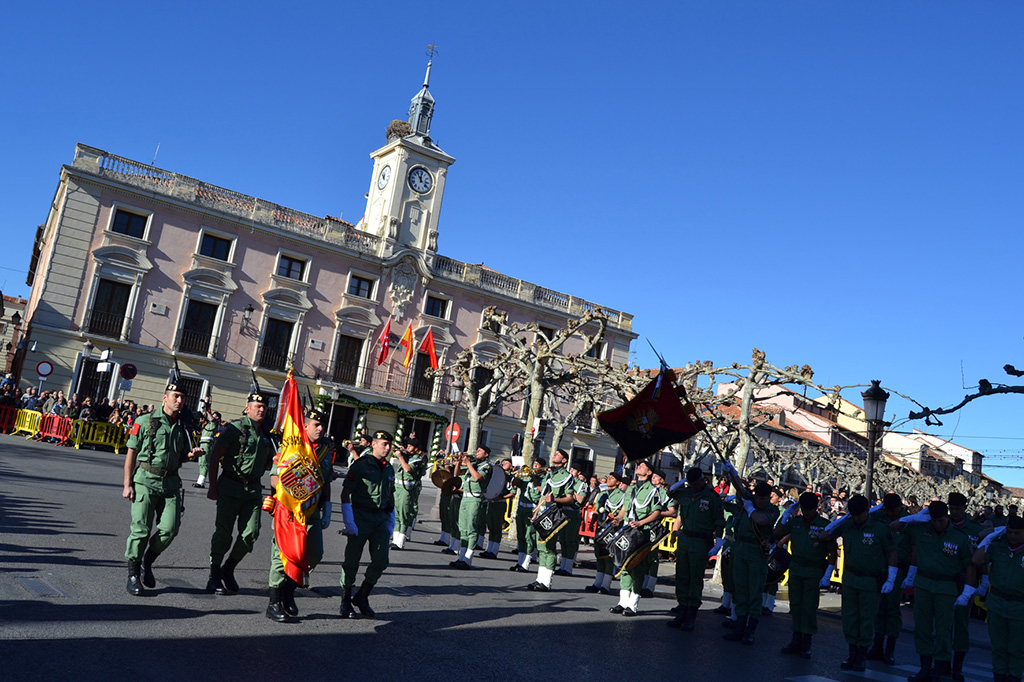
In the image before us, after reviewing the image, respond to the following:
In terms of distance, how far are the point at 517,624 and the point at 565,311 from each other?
37398 mm

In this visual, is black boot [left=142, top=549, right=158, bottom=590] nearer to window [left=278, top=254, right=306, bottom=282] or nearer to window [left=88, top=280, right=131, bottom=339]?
window [left=88, top=280, right=131, bottom=339]

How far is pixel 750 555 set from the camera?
957cm

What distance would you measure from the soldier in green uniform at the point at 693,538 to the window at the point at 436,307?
32.0 meters

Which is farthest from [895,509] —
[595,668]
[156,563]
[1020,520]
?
[156,563]

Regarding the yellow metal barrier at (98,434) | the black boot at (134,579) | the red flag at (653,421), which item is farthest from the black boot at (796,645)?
the yellow metal barrier at (98,434)

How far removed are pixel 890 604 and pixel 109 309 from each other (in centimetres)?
3167

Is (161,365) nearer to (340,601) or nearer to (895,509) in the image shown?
(340,601)

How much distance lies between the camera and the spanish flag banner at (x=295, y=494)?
7.01 m

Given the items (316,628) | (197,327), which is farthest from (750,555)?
(197,327)

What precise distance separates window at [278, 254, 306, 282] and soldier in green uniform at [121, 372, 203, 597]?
30960mm

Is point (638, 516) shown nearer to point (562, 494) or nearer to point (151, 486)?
point (562, 494)

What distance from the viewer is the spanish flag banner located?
7012mm

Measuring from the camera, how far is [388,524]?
25.7ft

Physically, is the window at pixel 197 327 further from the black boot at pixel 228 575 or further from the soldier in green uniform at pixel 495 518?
the black boot at pixel 228 575
